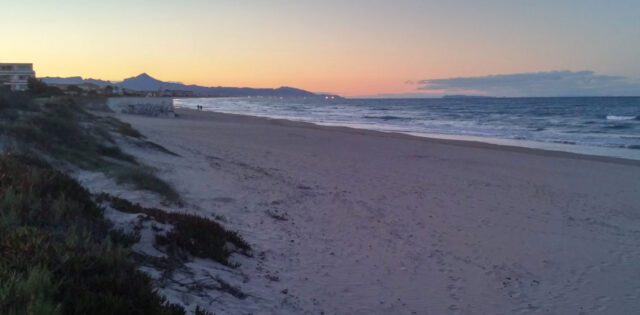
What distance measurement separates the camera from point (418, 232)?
8273 mm

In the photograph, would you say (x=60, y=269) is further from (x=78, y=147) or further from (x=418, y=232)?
(x=78, y=147)

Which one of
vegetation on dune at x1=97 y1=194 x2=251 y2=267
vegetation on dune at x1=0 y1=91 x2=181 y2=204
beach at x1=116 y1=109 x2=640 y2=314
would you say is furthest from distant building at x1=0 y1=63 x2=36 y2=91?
vegetation on dune at x1=97 y1=194 x2=251 y2=267

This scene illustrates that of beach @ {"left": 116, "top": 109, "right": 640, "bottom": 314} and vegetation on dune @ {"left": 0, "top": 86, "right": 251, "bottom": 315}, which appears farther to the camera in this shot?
beach @ {"left": 116, "top": 109, "right": 640, "bottom": 314}

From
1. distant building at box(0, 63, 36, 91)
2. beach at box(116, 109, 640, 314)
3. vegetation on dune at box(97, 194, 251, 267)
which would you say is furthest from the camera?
distant building at box(0, 63, 36, 91)

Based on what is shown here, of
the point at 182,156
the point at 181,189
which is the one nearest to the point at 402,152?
the point at 182,156

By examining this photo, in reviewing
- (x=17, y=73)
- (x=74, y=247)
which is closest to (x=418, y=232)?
(x=74, y=247)

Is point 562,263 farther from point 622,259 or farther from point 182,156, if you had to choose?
point 182,156

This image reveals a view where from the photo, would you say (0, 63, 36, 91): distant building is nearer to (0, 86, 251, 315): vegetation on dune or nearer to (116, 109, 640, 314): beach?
(116, 109, 640, 314): beach

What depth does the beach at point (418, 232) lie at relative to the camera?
5609 millimetres

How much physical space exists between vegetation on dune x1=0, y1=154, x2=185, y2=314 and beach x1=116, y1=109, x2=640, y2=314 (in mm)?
875

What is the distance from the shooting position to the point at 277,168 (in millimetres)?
14047

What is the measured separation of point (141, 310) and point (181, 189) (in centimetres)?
664

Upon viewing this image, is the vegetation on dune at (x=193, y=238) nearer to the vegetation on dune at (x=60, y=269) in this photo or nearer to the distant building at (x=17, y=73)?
the vegetation on dune at (x=60, y=269)

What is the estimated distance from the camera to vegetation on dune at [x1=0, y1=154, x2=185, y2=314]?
9.04 feet
